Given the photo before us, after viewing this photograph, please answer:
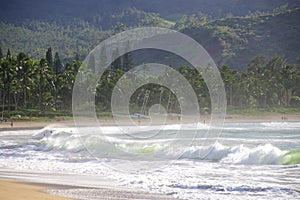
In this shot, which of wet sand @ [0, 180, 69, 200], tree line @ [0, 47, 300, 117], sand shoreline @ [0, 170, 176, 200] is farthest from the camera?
→ tree line @ [0, 47, 300, 117]

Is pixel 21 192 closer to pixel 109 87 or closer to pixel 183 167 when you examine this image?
pixel 183 167

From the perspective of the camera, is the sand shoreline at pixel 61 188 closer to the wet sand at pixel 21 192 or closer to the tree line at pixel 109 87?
the wet sand at pixel 21 192

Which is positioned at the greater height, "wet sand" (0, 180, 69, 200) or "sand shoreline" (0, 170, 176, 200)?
"wet sand" (0, 180, 69, 200)

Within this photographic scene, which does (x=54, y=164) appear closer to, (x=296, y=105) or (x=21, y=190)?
(x=21, y=190)

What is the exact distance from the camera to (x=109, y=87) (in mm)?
79688

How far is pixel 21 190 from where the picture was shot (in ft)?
43.0

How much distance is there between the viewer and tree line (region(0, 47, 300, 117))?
2778 inches

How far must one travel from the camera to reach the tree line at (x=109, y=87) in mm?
70562

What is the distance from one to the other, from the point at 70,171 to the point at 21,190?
5.29 m

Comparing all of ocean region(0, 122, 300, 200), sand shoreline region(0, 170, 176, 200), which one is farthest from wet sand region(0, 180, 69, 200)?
ocean region(0, 122, 300, 200)

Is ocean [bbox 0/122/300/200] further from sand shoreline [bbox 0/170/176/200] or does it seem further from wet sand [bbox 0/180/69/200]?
wet sand [bbox 0/180/69/200]

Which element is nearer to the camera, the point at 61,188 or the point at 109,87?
the point at 61,188

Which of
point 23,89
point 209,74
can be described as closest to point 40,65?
point 23,89

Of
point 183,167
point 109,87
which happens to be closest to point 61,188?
point 183,167
